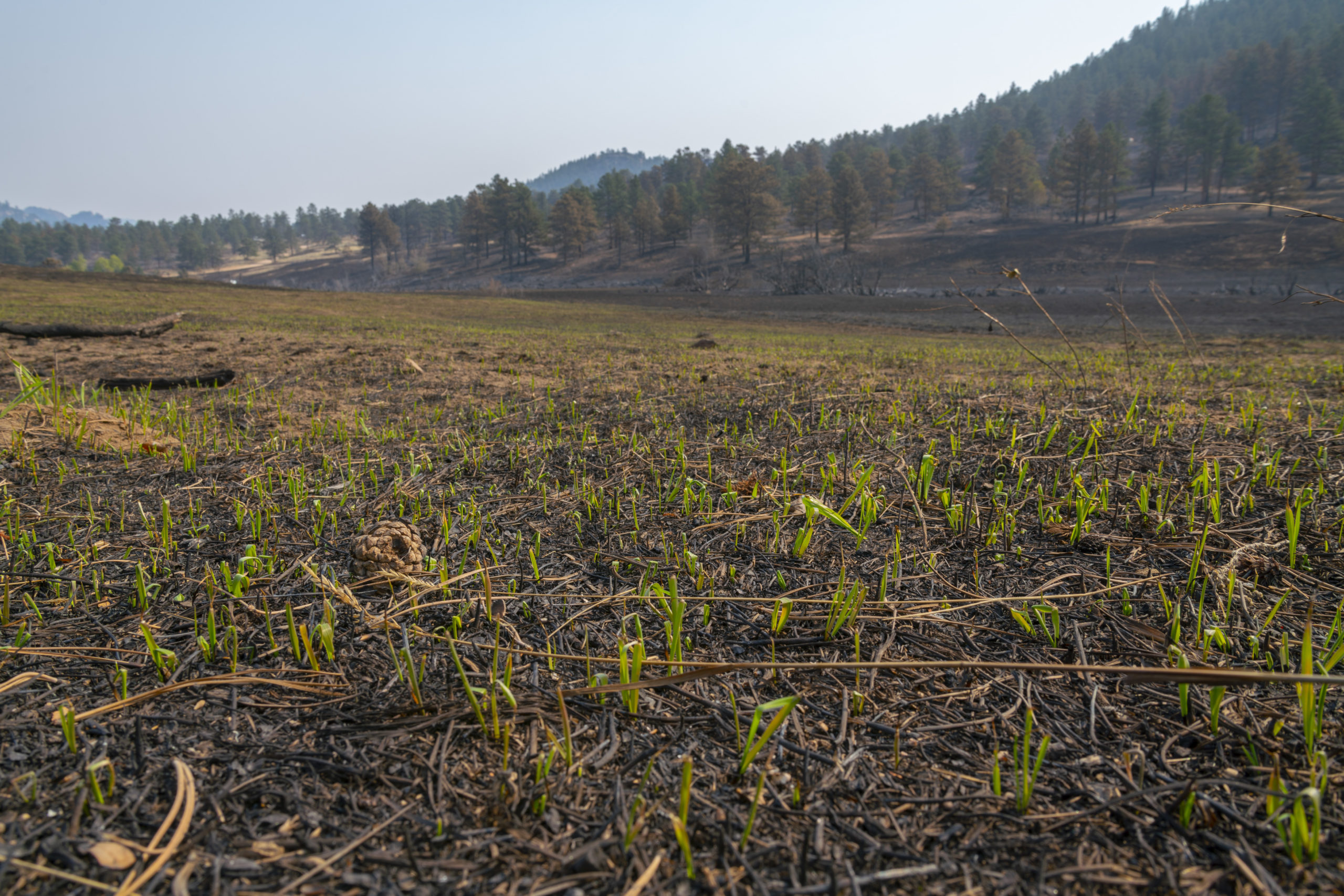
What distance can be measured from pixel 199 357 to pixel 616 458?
761 cm

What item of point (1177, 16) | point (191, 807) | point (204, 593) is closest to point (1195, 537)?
point (191, 807)

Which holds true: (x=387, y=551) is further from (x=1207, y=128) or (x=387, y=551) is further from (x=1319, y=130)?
(x=1319, y=130)

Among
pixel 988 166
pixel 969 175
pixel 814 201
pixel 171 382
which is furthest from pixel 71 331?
pixel 969 175

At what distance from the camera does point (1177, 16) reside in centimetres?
16125

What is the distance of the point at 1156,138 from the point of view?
7100cm

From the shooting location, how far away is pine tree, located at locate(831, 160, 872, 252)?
206 feet

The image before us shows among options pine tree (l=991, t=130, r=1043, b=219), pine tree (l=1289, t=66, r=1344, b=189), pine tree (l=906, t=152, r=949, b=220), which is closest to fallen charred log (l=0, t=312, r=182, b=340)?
pine tree (l=991, t=130, r=1043, b=219)

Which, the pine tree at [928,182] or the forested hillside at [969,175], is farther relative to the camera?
the pine tree at [928,182]

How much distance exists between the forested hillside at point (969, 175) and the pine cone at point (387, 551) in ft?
221

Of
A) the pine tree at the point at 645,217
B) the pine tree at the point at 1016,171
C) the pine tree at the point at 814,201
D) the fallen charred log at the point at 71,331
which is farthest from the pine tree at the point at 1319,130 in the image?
the fallen charred log at the point at 71,331

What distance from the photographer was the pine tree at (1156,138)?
70125 mm

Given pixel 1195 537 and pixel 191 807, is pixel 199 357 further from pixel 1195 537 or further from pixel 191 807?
pixel 1195 537

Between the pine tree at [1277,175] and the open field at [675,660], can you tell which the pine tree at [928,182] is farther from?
the open field at [675,660]

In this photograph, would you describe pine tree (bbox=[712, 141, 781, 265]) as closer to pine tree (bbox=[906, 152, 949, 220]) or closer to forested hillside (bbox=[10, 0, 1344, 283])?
forested hillside (bbox=[10, 0, 1344, 283])
